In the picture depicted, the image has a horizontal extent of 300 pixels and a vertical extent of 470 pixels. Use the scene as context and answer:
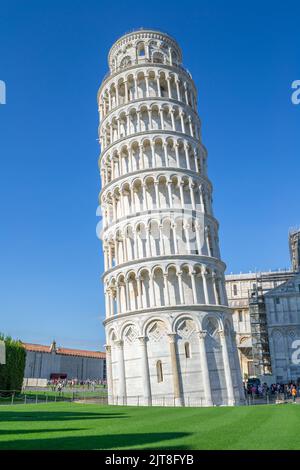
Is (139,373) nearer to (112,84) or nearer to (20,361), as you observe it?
(20,361)

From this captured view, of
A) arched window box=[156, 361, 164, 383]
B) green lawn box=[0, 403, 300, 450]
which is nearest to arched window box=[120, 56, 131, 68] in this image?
arched window box=[156, 361, 164, 383]

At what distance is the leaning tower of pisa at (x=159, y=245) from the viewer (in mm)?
32625

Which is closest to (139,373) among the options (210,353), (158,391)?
(158,391)

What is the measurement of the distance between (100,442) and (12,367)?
114 ft

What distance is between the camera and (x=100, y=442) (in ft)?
34.4

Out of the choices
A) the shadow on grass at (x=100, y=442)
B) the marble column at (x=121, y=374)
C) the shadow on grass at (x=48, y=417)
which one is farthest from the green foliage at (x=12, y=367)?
the shadow on grass at (x=100, y=442)

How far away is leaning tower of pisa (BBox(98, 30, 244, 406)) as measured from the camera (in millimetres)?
32625

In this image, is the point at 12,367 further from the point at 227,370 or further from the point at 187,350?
the point at 227,370

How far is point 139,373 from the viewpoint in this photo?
32.8m

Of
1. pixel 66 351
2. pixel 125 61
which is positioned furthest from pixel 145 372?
pixel 66 351

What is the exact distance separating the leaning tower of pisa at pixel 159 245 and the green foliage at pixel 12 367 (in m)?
11.8

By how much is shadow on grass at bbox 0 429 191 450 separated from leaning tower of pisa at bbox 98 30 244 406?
2083cm
